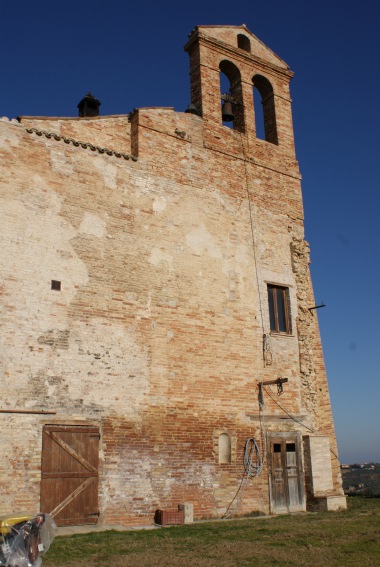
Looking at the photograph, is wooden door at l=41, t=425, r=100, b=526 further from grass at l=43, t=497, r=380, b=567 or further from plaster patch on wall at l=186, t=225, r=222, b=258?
plaster patch on wall at l=186, t=225, r=222, b=258

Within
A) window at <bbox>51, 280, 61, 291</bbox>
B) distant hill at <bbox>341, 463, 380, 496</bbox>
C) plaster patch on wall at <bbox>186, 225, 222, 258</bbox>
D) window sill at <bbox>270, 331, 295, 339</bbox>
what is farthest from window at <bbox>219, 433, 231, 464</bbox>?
distant hill at <bbox>341, 463, 380, 496</bbox>

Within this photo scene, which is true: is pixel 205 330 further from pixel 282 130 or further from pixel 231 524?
pixel 282 130

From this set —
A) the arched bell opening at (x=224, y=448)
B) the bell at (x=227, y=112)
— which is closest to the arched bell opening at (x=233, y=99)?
the bell at (x=227, y=112)

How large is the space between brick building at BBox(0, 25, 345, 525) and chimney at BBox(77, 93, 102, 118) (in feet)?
0.20

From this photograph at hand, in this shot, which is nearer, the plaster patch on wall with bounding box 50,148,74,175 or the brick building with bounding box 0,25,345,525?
the brick building with bounding box 0,25,345,525

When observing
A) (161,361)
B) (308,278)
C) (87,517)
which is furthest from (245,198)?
(87,517)

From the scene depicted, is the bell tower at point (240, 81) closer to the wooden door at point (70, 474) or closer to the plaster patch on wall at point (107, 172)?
the plaster patch on wall at point (107, 172)

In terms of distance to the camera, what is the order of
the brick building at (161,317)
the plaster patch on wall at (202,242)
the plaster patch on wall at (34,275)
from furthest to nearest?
1. the plaster patch on wall at (202,242)
2. the brick building at (161,317)
3. the plaster patch on wall at (34,275)

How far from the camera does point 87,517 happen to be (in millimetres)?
10508

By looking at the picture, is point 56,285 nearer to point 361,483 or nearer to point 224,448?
point 224,448

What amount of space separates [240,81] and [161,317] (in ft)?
25.7

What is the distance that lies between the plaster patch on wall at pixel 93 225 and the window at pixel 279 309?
5040 mm

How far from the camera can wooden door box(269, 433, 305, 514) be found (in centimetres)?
1329

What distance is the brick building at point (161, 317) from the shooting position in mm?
10672
